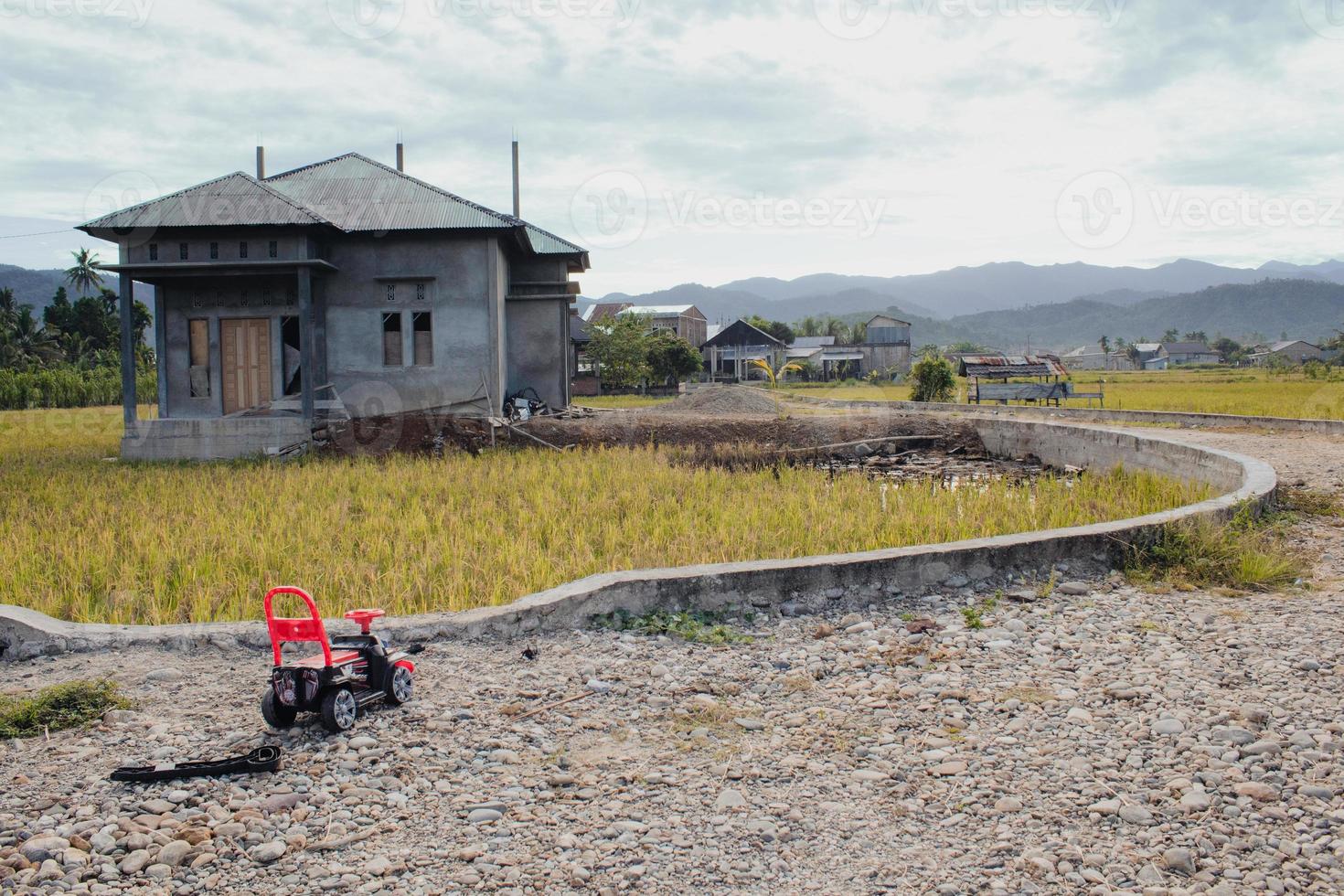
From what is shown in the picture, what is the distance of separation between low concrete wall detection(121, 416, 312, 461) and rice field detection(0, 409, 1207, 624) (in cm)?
317

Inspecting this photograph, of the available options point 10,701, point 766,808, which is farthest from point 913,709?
point 10,701

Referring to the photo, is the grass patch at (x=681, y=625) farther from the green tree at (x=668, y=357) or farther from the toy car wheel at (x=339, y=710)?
the green tree at (x=668, y=357)

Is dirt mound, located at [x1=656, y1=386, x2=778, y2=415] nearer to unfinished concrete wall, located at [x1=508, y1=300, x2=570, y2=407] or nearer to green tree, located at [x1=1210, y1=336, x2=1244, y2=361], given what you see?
unfinished concrete wall, located at [x1=508, y1=300, x2=570, y2=407]

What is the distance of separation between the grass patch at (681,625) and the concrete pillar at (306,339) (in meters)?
12.8

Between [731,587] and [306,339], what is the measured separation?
13.2 metres

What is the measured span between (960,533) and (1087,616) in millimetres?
1959

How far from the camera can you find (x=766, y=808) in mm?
3242

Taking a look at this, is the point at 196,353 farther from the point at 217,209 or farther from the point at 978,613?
the point at 978,613

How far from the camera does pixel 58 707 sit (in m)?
4.04

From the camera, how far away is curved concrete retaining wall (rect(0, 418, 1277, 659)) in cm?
491

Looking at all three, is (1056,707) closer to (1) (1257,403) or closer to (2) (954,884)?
(2) (954,884)

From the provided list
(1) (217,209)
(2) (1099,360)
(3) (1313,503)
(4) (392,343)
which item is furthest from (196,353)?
(2) (1099,360)

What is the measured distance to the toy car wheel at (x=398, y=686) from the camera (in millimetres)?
4055

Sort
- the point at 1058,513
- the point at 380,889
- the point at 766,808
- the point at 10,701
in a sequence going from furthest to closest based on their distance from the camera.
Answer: the point at 1058,513 → the point at 10,701 → the point at 766,808 → the point at 380,889
